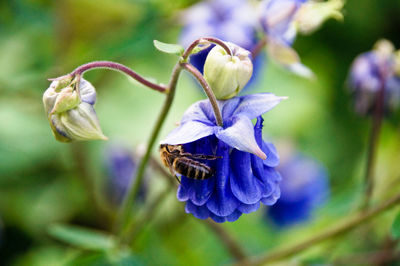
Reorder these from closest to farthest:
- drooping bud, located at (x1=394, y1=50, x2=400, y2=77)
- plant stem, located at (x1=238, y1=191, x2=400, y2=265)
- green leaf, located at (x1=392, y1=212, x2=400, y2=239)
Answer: green leaf, located at (x1=392, y1=212, x2=400, y2=239), plant stem, located at (x1=238, y1=191, x2=400, y2=265), drooping bud, located at (x1=394, y1=50, x2=400, y2=77)

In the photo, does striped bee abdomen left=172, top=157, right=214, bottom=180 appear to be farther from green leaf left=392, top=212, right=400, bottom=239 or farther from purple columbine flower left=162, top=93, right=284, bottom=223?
green leaf left=392, top=212, right=400, bottom=239

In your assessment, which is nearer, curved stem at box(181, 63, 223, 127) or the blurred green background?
curved stem at box(181, 63, 223, 127)

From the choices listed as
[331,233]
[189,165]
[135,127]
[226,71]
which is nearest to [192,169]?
[189,165]

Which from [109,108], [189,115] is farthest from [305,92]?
[189,115]

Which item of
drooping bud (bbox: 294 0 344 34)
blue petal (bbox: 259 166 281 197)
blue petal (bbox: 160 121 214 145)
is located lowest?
blue petal (bbox: 259 166 281 197)

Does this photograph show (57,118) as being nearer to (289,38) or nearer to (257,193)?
(257,193)

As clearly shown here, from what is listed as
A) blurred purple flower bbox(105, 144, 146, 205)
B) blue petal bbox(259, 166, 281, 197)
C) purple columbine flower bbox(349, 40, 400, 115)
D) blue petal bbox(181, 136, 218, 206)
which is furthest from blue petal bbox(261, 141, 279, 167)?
blurred purple flower bbox(105, 144, 146, 205)
